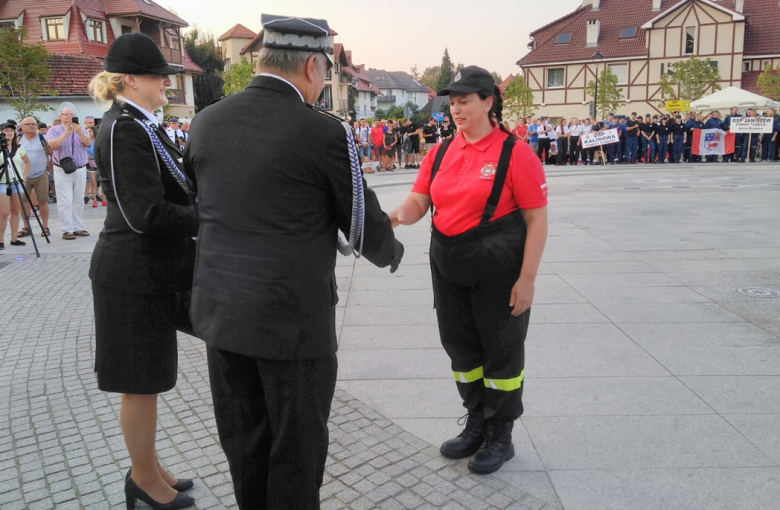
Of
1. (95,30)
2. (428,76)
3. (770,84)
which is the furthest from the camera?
(428,76)

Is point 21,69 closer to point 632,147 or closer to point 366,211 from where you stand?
point 632,147

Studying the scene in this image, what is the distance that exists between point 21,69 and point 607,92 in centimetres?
3772

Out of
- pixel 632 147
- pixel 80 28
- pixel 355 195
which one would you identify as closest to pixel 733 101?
pixel 632 147

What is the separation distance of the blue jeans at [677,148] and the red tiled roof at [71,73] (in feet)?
86.4

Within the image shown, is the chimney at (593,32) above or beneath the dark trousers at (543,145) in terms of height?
above

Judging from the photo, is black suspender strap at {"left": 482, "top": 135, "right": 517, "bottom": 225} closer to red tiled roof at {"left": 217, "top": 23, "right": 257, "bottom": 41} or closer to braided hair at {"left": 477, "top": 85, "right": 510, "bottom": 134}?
braided hair at {"left": 477, "top": 85, "right": 510, "bottom": 134}

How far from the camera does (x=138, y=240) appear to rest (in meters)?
2.80

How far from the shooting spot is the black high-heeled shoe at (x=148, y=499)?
313cm

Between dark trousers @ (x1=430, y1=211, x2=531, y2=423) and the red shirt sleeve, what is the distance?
121 mm

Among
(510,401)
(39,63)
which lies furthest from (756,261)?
(39,63)

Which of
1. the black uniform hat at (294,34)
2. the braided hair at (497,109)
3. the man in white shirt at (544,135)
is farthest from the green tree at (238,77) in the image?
the black uniform hat at (294,34)

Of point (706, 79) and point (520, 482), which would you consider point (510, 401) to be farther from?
point (706, 79)

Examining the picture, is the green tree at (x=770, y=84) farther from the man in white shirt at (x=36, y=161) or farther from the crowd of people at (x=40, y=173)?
the man in white shirt at (x=36, y=161)

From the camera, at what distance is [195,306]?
2.45 meters
